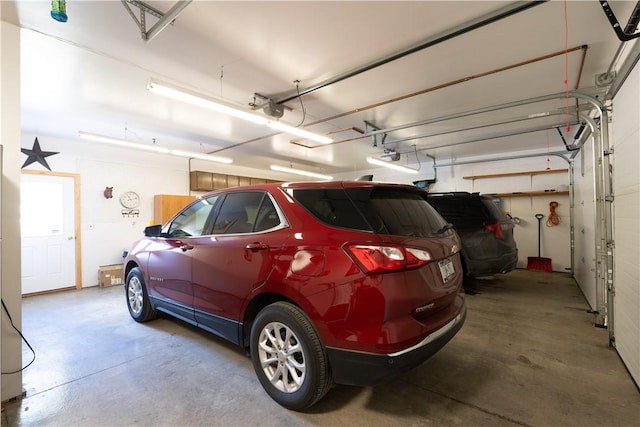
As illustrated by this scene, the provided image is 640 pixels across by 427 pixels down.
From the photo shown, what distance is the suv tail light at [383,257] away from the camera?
159 cm

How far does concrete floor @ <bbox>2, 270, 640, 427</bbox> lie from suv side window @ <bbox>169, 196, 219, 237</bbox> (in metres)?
1.17

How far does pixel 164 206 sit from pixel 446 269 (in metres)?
6.87

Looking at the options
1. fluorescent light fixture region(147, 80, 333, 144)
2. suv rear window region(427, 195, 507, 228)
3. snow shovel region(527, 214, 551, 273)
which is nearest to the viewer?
fluorescent light fixture region(147, 80, 333, 144)

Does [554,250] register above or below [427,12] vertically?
below

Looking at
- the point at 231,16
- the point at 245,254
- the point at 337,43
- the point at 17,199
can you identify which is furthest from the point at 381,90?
the point at 17,199

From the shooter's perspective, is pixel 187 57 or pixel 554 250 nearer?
pixel 187 57

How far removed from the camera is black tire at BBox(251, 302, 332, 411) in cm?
177

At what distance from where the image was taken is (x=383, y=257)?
63.0 inches

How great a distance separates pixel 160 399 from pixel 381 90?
12.9 feet

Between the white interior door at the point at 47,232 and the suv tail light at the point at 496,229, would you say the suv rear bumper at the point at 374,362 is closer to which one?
the suv tail light at the point at 496,229

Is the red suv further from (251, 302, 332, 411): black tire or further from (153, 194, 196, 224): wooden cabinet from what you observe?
(153, 194, 196, 224): wooden cabinet

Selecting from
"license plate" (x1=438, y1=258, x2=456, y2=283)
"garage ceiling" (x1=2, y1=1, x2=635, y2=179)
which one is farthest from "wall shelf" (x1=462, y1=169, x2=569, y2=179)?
"license plate" (x1=438, y1=258, x2=456, y2=283)

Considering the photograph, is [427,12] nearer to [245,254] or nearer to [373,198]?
[373,198]

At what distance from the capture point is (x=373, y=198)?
185cm
